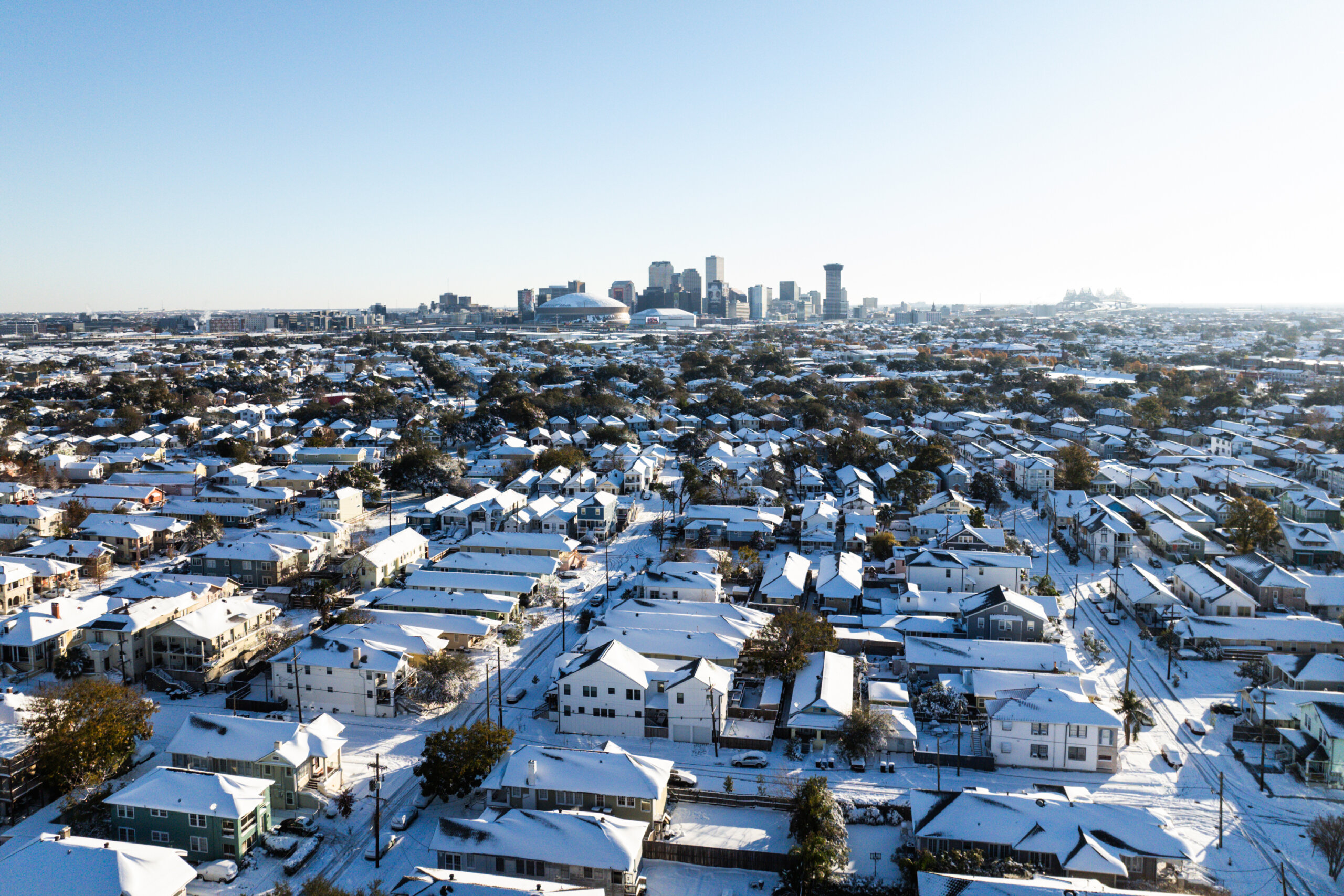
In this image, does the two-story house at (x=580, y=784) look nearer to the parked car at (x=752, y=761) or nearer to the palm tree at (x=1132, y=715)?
the parked car at (x=752, y=761)

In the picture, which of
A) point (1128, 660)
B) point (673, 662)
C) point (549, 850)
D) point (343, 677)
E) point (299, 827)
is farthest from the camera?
point (1128, 660)

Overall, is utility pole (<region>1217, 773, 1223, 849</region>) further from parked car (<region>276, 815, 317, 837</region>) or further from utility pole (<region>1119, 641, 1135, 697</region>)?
parked car (<region>276, 815, 317, 837</region>)

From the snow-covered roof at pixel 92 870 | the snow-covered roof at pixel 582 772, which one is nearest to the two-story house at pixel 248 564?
the snow-covered roof at pixel 582 772

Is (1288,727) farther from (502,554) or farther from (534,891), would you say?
(502,554)

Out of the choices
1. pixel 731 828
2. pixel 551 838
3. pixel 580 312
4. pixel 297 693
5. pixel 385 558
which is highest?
pixel 580 312

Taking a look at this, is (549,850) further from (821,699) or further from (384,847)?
(821,699)

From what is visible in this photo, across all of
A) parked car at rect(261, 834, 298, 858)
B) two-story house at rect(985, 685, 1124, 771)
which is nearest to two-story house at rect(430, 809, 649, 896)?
parked car at rect(261, 834, 298, 858)

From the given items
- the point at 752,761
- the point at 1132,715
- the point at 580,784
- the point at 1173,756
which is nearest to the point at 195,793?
the point at 580,784
